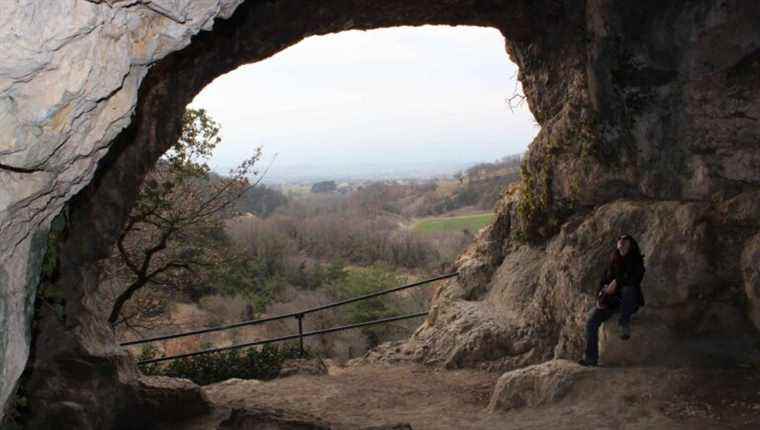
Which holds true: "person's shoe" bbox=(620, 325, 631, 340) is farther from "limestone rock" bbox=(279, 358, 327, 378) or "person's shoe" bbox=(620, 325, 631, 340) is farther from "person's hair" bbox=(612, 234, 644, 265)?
"limestone rock" bbox=(279, 358, 327, 378)

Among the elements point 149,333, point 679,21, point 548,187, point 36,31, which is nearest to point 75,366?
point 36,31

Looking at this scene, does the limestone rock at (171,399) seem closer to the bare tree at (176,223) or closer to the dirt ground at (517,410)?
the dirt ground at (517,410)

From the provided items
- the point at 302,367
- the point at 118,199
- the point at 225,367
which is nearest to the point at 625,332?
the point at 302,367

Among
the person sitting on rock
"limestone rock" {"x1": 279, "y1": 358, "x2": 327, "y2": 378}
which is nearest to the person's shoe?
the person sitting on rock

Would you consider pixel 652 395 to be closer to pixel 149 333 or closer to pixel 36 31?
pixel 36 31

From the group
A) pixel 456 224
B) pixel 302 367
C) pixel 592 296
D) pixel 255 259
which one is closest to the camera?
pixel 592 296

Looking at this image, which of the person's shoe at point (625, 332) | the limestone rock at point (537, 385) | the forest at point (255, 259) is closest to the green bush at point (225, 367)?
the forest at point (255, 259)

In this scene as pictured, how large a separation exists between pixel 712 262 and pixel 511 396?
294 cm

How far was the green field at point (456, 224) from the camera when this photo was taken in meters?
44.9

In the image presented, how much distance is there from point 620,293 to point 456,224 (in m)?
40.9

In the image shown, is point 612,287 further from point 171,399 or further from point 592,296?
point 171,399

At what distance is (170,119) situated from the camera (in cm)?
695

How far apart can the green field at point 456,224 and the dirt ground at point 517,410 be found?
34.2 m

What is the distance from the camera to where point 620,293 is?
23.9 feet
